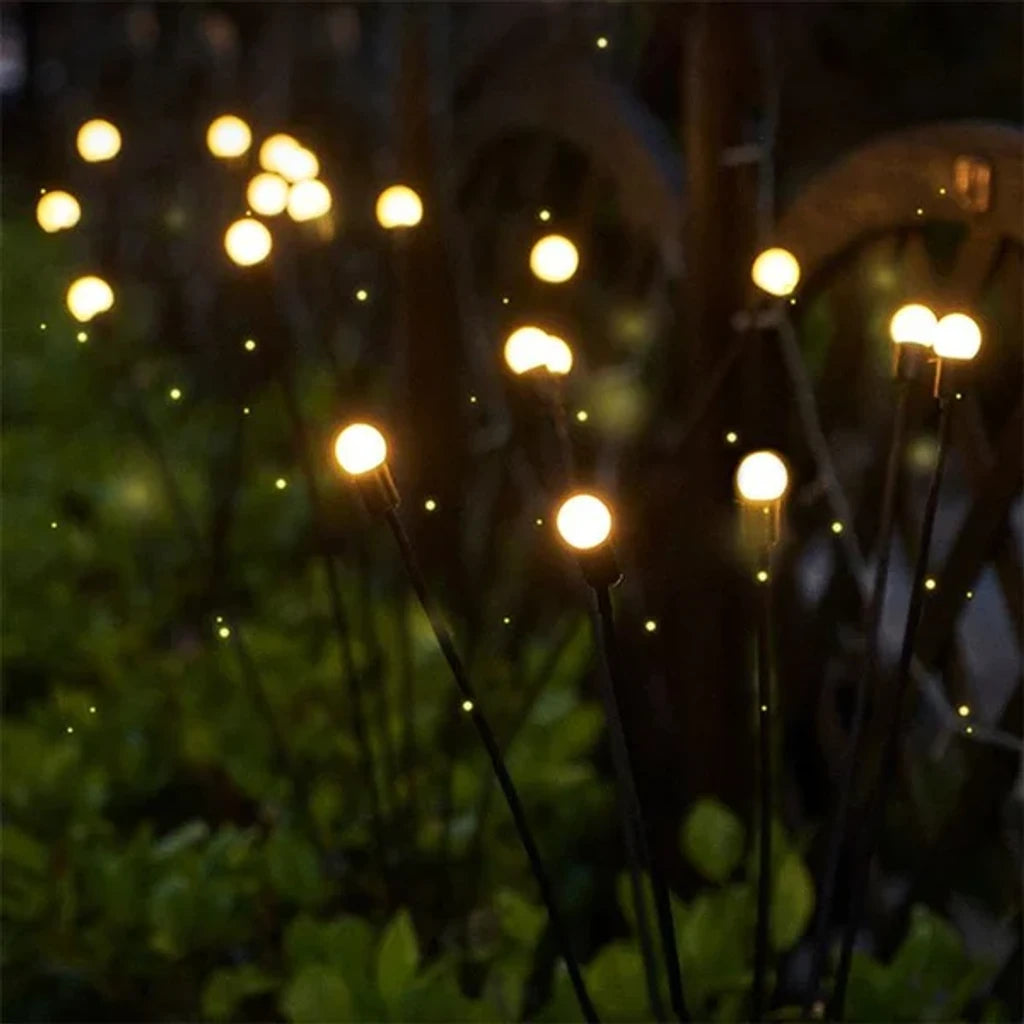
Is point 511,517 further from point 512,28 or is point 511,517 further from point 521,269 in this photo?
point 512,28

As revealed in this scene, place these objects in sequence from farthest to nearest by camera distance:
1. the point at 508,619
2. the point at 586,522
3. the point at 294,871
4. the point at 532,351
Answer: the point at 508,619, the point at 294,871, the point at 532,351, the point at 586,522

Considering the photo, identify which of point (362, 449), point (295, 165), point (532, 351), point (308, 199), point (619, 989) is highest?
point (295, 165)

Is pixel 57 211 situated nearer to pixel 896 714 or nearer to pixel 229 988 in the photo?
pixel 229 988

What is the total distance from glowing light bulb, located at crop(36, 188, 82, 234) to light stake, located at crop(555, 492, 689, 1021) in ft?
2.43

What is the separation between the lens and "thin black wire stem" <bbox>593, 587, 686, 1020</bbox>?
89cm

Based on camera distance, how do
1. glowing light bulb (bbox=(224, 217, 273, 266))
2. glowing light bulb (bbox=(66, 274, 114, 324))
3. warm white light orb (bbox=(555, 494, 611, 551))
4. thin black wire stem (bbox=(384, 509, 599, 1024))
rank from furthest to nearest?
glowing light bulb (bbox=(66, 274, 114, 324)) → glowing light bulb (bbox=(224, 217, 273, 266)) → thin black wire stem (bbox=(384, 509, 599, 1024)) → warm white light orb (bbox=(555, 494, 611, 551))

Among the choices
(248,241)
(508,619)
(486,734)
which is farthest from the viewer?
(508,619)

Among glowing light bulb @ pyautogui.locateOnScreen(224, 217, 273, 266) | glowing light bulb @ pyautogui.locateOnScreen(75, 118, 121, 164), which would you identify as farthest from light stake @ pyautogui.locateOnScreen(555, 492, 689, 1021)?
glowing light bulb @ pyautogui.locateOnScreen(75, 118, 121, 164)

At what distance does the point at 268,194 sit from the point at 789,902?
30.2 inches

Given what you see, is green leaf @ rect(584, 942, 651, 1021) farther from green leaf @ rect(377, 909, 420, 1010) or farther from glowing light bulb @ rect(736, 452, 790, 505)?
glowing light bulb @ rect(736, 452, 790, 505)

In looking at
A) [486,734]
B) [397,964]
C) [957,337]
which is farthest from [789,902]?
[957,337]

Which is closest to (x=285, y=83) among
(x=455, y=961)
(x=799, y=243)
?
(x=799, y=243)

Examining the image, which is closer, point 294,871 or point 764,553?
point 764,553

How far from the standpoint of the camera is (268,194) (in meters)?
1.34
